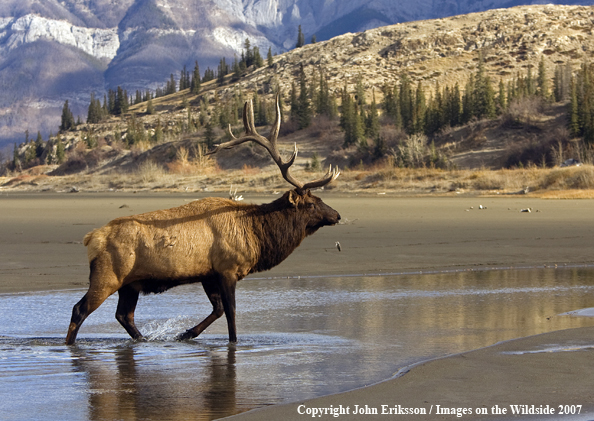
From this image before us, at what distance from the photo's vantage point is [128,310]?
32.3 feet

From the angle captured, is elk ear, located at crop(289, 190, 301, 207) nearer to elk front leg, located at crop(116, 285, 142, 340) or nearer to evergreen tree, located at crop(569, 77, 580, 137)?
elk front leg, located at crop(116, 285, 142, 340)

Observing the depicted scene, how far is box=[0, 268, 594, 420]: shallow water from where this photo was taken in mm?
6846

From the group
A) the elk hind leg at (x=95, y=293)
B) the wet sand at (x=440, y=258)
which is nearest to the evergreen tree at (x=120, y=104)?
the wet sand at (x=440, y=258)

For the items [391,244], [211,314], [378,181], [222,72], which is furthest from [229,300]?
[222,72]

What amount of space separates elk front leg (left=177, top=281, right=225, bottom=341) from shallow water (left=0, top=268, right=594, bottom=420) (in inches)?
5.1

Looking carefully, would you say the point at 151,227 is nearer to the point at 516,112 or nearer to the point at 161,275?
the point at 161,275

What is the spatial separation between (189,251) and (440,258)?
900 centimetres

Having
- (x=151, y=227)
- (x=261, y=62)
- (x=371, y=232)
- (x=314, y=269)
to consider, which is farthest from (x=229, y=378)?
(x=261, y=62)

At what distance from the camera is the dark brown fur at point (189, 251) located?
935cm

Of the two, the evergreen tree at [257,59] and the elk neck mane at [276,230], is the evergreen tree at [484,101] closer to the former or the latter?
the elk neck mane at [276,230]

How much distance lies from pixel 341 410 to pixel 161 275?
150 inches

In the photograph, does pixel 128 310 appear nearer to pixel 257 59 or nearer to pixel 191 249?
pixel 191 249

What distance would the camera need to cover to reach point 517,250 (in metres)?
18.8

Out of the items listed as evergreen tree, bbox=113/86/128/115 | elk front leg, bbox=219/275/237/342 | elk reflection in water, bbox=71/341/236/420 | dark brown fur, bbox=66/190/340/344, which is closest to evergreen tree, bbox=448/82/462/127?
dark brown fur, bbox=66/190/340/344
